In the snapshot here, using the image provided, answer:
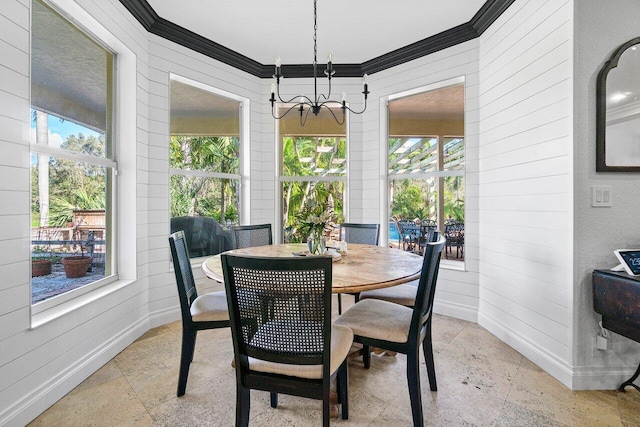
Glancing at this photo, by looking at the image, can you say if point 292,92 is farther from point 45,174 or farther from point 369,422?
point 369,422

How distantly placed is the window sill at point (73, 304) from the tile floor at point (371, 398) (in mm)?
Answer: 505

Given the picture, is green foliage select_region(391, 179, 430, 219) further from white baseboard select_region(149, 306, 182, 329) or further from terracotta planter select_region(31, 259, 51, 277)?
terracotta planter select_region(31, 259, 51, 277)

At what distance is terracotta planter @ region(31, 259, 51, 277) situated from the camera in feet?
6.53

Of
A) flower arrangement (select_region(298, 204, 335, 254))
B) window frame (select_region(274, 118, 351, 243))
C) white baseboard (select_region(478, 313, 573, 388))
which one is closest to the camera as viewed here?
white baseboard (select_region(478, 313, 573, 388))

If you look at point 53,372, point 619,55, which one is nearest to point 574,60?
point 619,55

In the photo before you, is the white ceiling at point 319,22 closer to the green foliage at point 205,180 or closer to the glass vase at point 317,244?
the green foliage at point 205,180

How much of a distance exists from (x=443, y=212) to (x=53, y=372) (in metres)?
3.60

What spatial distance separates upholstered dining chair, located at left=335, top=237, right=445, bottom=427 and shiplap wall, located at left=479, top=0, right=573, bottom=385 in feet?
3.25

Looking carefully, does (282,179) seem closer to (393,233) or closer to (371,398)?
(393,233)

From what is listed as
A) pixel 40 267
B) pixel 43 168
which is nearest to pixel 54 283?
pixel 40 267

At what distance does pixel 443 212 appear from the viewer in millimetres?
3672

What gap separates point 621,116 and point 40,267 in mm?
3840

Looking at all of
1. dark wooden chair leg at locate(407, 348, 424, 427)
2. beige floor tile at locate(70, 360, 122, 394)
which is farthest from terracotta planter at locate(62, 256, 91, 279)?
dark wooden chair leg at locate(407, 348, 424, 427)

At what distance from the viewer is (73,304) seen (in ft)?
7.20
